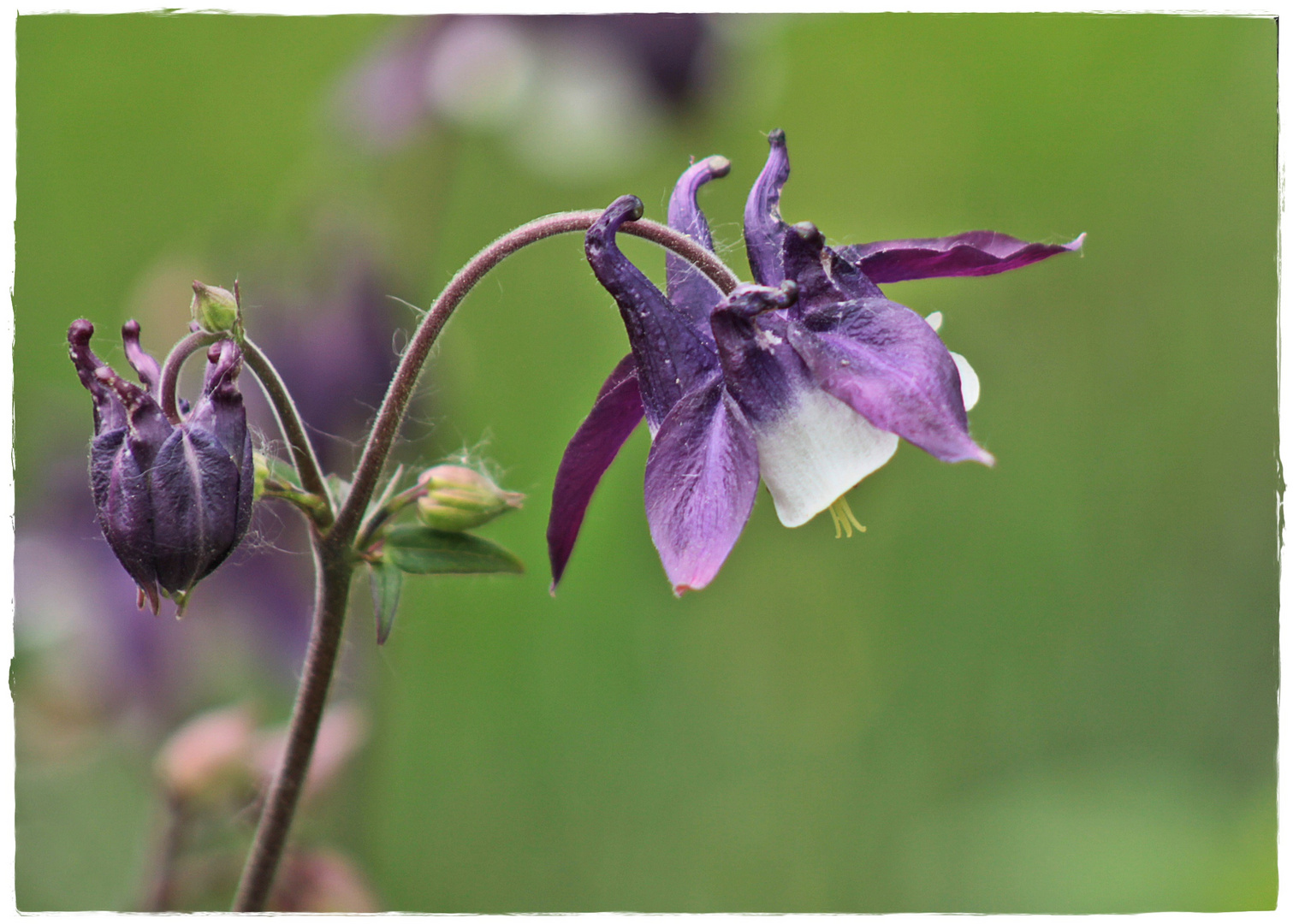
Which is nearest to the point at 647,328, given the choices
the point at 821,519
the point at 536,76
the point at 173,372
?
the point at 173,372

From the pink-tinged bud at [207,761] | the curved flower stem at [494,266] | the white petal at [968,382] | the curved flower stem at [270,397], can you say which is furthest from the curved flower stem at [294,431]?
the pink-tinged bud at [207,761]

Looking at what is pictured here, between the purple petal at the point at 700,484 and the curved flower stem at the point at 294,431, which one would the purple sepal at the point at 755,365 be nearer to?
the purple petal at the point at 700,484

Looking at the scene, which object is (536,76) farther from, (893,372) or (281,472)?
(893,372)

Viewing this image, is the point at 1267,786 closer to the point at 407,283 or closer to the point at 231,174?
the point at 407,283

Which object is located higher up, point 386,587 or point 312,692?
point 386,587

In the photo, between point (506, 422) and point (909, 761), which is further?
point (506, 422)

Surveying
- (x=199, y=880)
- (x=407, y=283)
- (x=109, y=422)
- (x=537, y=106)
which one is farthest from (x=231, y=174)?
(x=109, y=422)
